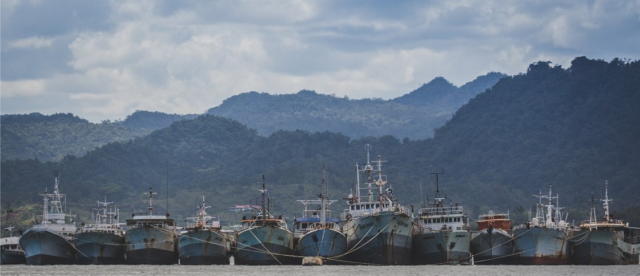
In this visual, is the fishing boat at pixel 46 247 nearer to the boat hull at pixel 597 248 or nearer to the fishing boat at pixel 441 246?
the fishing boat at pixel 441 246

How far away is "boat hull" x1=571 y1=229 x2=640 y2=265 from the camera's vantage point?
396ft

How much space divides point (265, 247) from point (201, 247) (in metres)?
6.25

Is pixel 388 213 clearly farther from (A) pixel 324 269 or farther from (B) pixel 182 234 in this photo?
(B) pixel 182 234

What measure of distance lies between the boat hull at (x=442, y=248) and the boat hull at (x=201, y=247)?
19111mm

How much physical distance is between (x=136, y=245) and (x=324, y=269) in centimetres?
1917

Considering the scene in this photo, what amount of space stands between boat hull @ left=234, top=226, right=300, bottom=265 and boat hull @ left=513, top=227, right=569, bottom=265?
21.7 metres

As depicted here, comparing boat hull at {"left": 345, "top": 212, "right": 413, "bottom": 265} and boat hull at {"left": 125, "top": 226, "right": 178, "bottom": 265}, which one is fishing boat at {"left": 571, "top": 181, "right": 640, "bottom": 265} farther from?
boat hull at {"left": 125, "top": 226, "right": 178, "bottom": 265}

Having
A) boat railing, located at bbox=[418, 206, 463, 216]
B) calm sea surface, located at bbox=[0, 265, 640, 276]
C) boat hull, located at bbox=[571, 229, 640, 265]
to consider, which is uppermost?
boat railing, located at bbox=[418, 206, 463, 216]

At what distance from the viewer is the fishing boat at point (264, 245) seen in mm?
116812

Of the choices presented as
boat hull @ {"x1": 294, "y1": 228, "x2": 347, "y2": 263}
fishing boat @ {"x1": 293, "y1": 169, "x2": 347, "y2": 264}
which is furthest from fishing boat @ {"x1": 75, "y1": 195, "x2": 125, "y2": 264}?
boat hull @ {"x1": 294, "y1": 228, "x2": 347, "y2": 263}

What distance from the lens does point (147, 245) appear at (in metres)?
118

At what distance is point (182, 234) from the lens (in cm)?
12012

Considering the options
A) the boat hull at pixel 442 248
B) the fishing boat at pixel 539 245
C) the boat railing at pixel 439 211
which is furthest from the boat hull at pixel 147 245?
the fishing boat at pixel 539 245

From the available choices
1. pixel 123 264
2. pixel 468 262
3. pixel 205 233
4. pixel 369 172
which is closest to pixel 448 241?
Result: pixel 468 262
